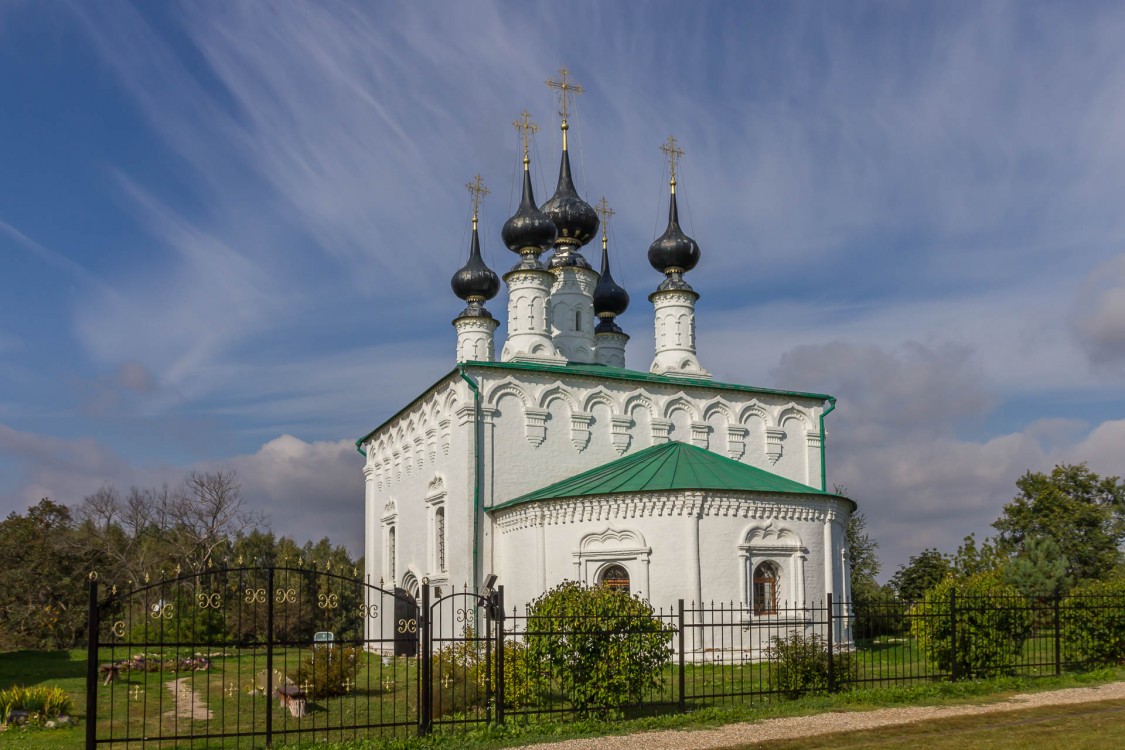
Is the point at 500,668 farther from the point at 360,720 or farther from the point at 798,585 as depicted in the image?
the point at 798,585

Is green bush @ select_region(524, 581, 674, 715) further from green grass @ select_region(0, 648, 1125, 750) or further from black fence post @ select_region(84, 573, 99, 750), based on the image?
black fence post @ select_region(84, 573, 99, 750)

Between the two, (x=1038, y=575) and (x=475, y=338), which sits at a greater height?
(x=475, y=338)

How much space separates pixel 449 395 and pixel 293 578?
14357mm

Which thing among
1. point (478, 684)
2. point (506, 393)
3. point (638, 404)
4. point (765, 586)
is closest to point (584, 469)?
point (638, 404)

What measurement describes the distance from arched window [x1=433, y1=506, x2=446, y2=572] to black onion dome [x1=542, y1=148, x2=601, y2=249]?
872 cm

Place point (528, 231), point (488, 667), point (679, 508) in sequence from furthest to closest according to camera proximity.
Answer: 1. point (528, 231)
2. point (679, 508)
3. point (488, 667)

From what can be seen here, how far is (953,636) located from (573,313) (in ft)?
49.8

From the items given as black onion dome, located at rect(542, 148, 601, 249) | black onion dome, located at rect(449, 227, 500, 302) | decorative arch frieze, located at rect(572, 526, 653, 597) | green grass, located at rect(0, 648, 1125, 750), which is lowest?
green grass, located at rect(0, 648, 1125, 750)

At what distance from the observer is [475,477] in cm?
2103

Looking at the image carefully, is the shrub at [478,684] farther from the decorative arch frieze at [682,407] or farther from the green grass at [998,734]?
the decorative arch frieze at [682,407]

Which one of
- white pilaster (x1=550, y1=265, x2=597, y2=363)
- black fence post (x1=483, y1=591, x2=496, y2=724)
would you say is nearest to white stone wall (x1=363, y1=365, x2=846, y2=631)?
white pilaster (x1=550, y1=265, x2=597, y2=363)

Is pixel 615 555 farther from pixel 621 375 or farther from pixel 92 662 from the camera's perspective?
pixel 92 662

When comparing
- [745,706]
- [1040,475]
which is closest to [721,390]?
[745,706]

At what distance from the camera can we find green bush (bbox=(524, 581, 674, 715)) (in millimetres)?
11344
